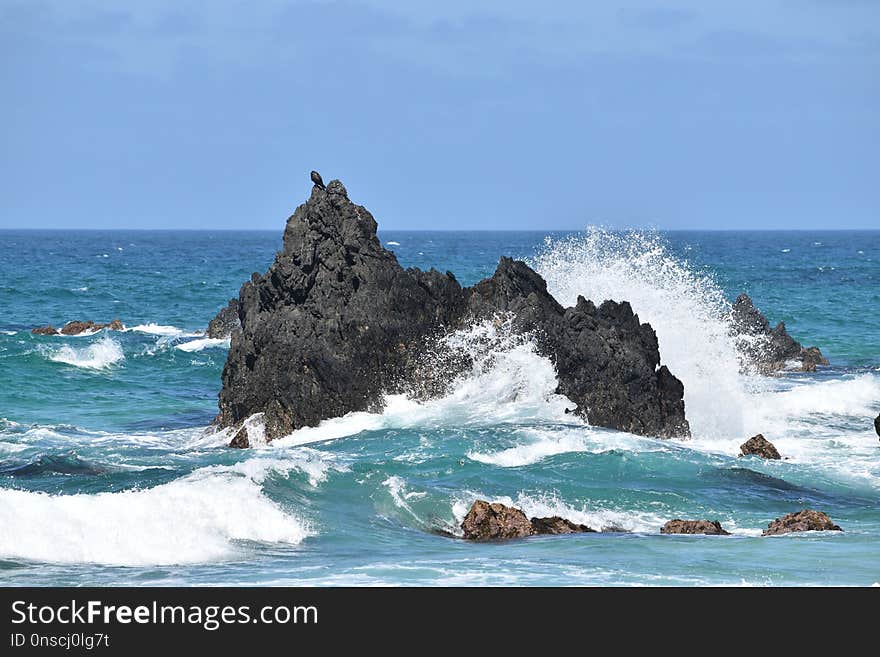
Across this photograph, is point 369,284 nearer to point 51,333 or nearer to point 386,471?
point 386,471

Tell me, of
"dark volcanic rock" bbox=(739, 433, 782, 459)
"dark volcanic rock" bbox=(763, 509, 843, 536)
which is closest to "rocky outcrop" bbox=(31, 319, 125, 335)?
"dark volcanic rock" bbox=(739, 433, 782, 459)

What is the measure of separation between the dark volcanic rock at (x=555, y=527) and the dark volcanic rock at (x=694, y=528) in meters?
1.07

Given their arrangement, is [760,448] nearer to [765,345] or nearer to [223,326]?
[765,345]

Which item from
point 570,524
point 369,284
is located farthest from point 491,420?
point 570,524

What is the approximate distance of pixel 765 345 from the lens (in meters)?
41.2

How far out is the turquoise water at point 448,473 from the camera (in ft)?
52.4

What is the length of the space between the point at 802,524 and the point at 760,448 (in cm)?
605

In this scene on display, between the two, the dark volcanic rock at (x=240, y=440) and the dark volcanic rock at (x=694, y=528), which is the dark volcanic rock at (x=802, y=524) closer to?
the dark volcanic rock at (x=694, y=528)

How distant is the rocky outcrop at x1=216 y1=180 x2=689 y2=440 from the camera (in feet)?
86.0

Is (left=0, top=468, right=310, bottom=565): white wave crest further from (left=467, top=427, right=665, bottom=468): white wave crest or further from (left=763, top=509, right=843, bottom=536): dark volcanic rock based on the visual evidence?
(left=763, top=509, right=843, bottom=536): dark volcanic rock

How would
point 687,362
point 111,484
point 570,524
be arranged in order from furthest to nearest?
point 687,362
point 111,484
point 570,524

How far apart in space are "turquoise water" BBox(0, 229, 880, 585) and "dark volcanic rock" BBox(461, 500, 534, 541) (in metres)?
0.47

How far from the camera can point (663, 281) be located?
A: 3491 centimetres
